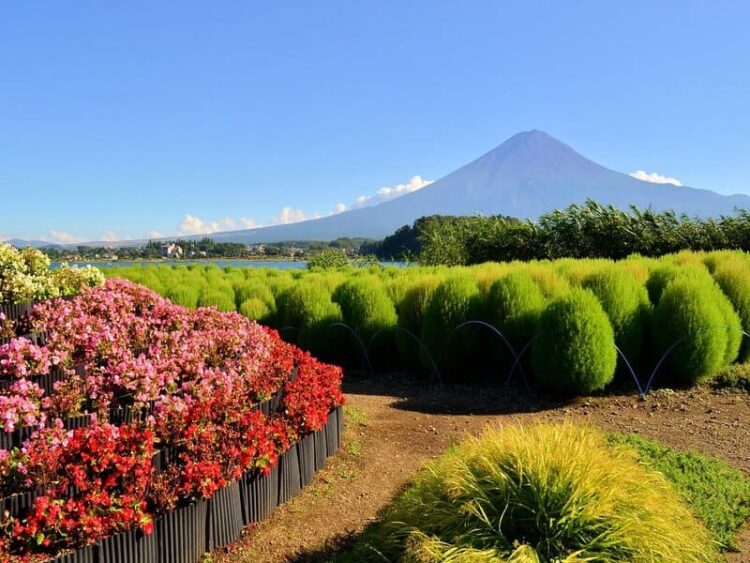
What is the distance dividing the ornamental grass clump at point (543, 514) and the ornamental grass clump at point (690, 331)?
4.24 metres

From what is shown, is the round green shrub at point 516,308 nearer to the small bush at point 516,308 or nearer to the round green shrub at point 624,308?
the small bush at point 516,308

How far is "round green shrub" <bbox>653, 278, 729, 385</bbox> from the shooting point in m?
6.86

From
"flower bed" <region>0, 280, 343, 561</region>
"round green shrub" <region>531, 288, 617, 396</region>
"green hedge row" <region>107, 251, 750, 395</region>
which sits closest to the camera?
"flower bed" <region>0, 280, 343, 561</region>

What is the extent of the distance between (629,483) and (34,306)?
550 cm

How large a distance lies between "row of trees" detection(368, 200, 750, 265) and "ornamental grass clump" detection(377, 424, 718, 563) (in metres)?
11.9

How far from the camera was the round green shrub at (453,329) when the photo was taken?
7531 millimetres

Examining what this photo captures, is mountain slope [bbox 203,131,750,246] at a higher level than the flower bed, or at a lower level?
higher

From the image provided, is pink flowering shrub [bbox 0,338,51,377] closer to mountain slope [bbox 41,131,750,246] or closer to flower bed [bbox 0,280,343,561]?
flower bed [bbox 0,280,343,561]

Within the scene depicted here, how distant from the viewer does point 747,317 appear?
308 inches

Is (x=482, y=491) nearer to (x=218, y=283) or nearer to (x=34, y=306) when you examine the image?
(x=34, y=306)

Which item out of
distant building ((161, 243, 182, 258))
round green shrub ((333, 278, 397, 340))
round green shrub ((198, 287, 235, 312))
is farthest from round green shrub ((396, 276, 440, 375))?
distant building ((161, 243, 182, 258))

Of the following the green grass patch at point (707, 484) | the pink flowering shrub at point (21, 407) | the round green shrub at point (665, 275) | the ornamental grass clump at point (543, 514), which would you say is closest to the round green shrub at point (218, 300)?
the pink flowering shrub at point (21, 407)

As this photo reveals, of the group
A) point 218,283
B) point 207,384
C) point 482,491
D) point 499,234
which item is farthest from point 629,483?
point 499,234

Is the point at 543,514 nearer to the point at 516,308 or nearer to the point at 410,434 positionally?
the point at 410,434
